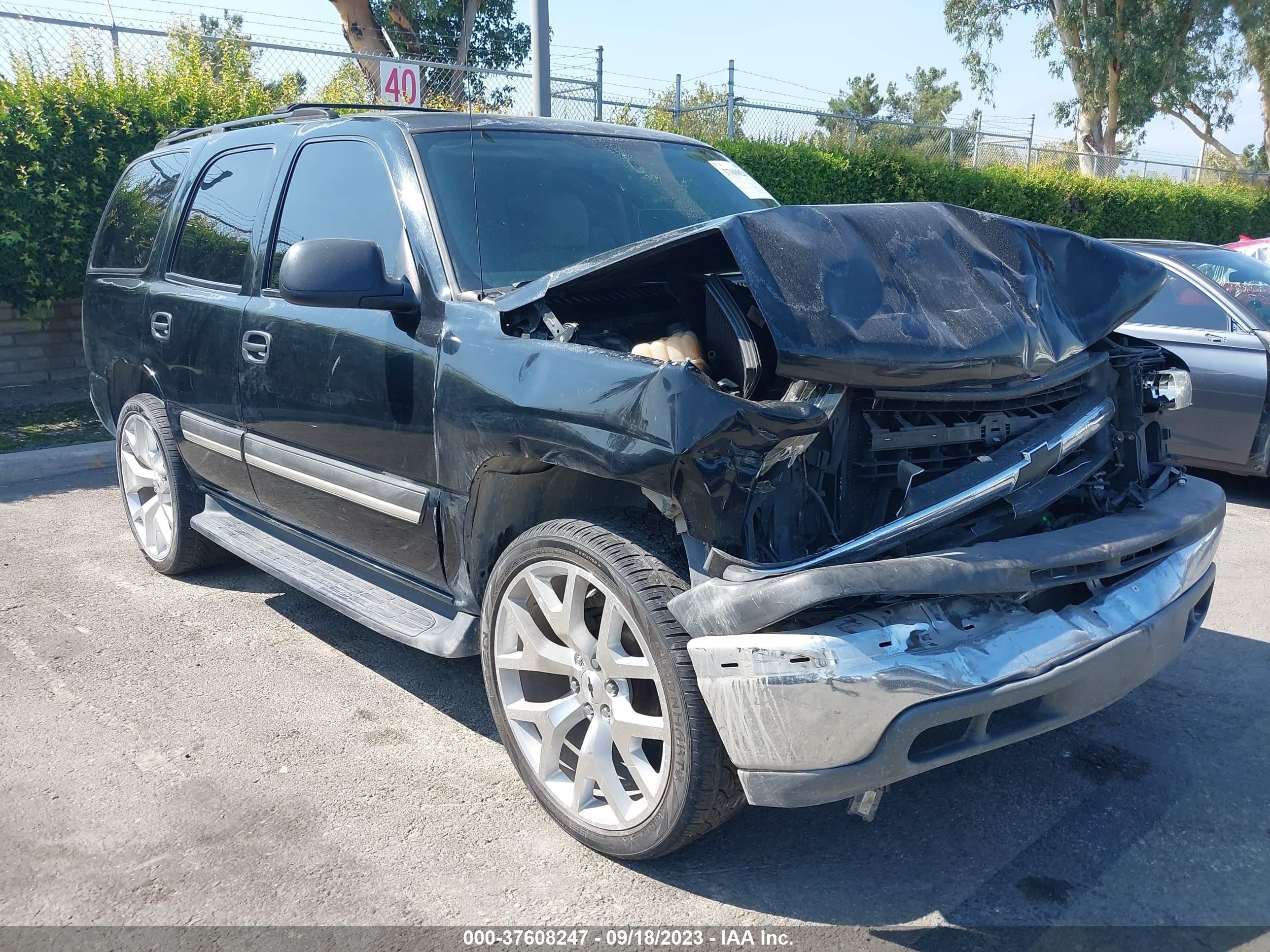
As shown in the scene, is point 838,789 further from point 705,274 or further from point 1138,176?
point 1138,176

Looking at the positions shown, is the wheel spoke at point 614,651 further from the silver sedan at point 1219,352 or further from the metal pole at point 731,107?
the metal pole at point 731,107

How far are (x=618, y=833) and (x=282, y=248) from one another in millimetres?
2572

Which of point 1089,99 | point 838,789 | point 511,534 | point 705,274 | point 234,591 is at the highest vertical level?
point 1089,99

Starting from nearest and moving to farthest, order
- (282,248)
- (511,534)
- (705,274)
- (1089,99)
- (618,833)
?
(618,833)
(705,274)
(511,534)
(282,248)
(1089,99)

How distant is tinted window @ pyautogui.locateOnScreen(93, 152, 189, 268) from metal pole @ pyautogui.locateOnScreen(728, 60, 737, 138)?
864 centimetres

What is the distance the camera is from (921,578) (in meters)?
2.32

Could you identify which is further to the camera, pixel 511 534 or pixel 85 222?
pixel 85 222

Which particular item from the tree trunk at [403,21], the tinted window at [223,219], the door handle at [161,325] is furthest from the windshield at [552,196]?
the tree trunk at [403,21]

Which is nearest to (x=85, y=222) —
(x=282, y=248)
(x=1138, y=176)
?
(x=282, y=248)

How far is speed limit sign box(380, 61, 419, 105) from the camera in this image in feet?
33.3

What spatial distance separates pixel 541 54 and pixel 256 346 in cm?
542

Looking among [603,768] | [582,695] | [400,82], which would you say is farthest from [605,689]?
[400,82]

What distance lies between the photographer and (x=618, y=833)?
2.69 meters

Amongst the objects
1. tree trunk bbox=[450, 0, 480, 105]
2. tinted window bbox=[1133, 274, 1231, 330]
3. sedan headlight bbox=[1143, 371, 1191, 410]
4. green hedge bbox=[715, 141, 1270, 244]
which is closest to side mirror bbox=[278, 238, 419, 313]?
sedan headlight bbox=[1143, 371, 1191, 410]
